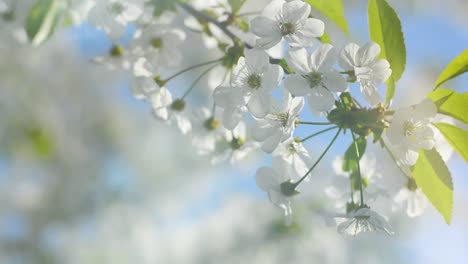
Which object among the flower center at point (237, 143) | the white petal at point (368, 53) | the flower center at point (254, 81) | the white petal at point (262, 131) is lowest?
the flower center at point (237, 143)

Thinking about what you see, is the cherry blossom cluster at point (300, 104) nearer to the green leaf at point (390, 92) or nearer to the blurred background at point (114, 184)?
the green leaf at point (390, 92)

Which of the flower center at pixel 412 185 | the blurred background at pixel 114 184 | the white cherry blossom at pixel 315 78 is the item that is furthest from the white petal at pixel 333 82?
the blurred background at pixel 114 184

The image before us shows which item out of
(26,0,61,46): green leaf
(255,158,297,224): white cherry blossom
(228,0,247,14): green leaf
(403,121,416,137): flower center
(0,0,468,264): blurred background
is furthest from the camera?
(0,0,468,264): blurred background

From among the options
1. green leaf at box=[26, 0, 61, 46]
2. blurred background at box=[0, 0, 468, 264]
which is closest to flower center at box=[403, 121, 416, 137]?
green leaf at box=[26, 0, 61, 46]

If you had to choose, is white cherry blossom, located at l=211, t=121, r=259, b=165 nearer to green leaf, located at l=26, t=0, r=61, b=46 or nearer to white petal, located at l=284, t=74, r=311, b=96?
white petal, located at l=284, t=74, r=311, b=96

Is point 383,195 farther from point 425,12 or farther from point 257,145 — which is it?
point 425,12

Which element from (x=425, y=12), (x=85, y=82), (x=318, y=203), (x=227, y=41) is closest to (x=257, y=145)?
(x=227, y=41)

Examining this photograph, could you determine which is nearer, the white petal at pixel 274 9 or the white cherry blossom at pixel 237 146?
the white petal at pixel 274 9
